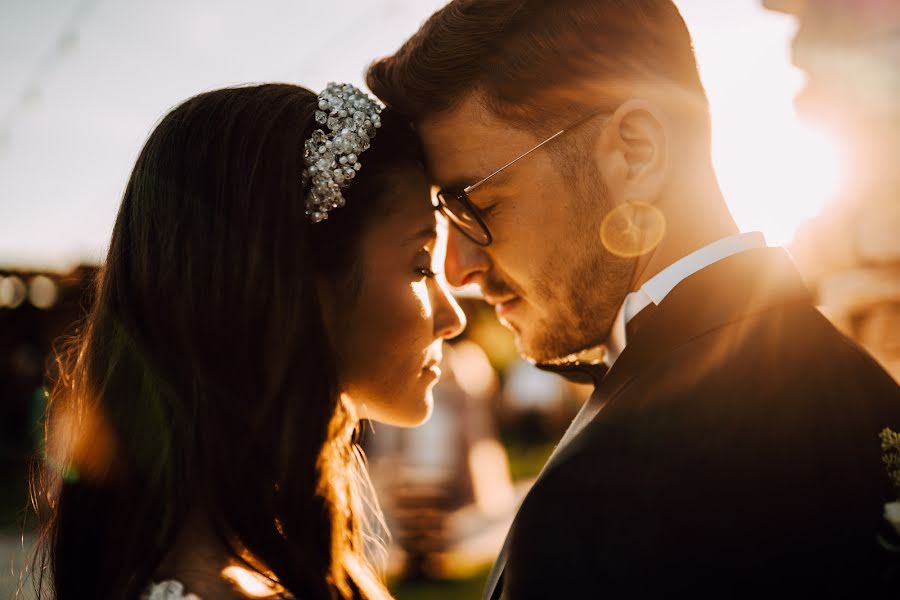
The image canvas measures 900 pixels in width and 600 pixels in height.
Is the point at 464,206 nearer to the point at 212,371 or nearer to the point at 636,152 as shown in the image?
the point at 636,152

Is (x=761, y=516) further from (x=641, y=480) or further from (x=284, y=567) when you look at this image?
(x=284, y=567)

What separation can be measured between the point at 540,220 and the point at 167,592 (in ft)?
5.05

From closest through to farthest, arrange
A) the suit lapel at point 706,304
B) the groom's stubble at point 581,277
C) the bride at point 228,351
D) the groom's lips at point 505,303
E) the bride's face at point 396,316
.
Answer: the suit lapel at point 706,304 → the bride at point 228,351 → the bride's face at point 396,316 → the groom's stubble at point 581,277 → the groom's lips at point 505,303

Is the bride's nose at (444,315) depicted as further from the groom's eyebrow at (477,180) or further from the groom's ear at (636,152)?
the groom's ear at (636,152)

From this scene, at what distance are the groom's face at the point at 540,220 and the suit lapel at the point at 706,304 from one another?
0.44m

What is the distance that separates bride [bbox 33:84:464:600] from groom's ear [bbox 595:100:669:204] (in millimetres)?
699

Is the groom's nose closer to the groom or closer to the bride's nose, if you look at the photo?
the groom

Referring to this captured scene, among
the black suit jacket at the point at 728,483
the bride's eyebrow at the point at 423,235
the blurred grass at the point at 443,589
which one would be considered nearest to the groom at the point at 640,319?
the black suit jacket at the point at 728,483

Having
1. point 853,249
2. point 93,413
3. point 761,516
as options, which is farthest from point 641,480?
point 853,249

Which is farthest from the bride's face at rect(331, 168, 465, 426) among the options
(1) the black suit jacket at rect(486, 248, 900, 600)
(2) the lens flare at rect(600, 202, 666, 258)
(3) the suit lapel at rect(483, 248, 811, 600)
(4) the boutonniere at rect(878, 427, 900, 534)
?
(4) the boutonniere at rect(878, 427, 900, 534)

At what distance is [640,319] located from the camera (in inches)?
84.3

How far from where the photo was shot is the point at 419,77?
103 inches

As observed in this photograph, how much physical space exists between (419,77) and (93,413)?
4.81 ft

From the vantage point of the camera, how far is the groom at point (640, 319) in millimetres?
1572
